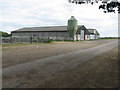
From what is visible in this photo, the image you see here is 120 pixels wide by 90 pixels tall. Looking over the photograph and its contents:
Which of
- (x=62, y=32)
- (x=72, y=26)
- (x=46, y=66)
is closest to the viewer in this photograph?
(x=46, y=66)

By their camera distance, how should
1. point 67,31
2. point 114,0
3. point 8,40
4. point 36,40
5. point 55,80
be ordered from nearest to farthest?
point 55,80
point 114,0
point 8,40
point 36,40
point 67,31

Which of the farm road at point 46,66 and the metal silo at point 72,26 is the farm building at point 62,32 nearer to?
the metal silo at point 72,26

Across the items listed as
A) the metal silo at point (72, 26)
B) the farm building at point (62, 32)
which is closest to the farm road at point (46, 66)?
the farm building at point (62, 32)

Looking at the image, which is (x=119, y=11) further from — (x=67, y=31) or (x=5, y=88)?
(x=67, y=31)

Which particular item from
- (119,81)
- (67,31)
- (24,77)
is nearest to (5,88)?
(24,77)

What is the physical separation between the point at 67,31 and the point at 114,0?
129ft

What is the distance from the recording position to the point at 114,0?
10516mm

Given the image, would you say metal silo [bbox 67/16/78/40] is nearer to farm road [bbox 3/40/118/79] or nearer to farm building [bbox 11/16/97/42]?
farm building [bbox 11/16/97/42]

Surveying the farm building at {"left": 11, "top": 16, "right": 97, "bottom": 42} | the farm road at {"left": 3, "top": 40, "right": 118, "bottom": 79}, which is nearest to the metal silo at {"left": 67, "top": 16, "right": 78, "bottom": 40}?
the farm building at {"left": 11, "top": 16, "right": 97, "bottom": 42}

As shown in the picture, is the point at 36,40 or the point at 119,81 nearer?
the point at 119,81

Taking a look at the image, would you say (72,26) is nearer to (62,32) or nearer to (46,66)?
(62,32)

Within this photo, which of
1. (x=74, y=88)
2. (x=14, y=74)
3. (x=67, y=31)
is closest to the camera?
(x=74, y=88)

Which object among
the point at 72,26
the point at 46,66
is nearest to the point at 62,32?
the point at 72,26

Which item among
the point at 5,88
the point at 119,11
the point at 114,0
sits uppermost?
the point at 114,0
